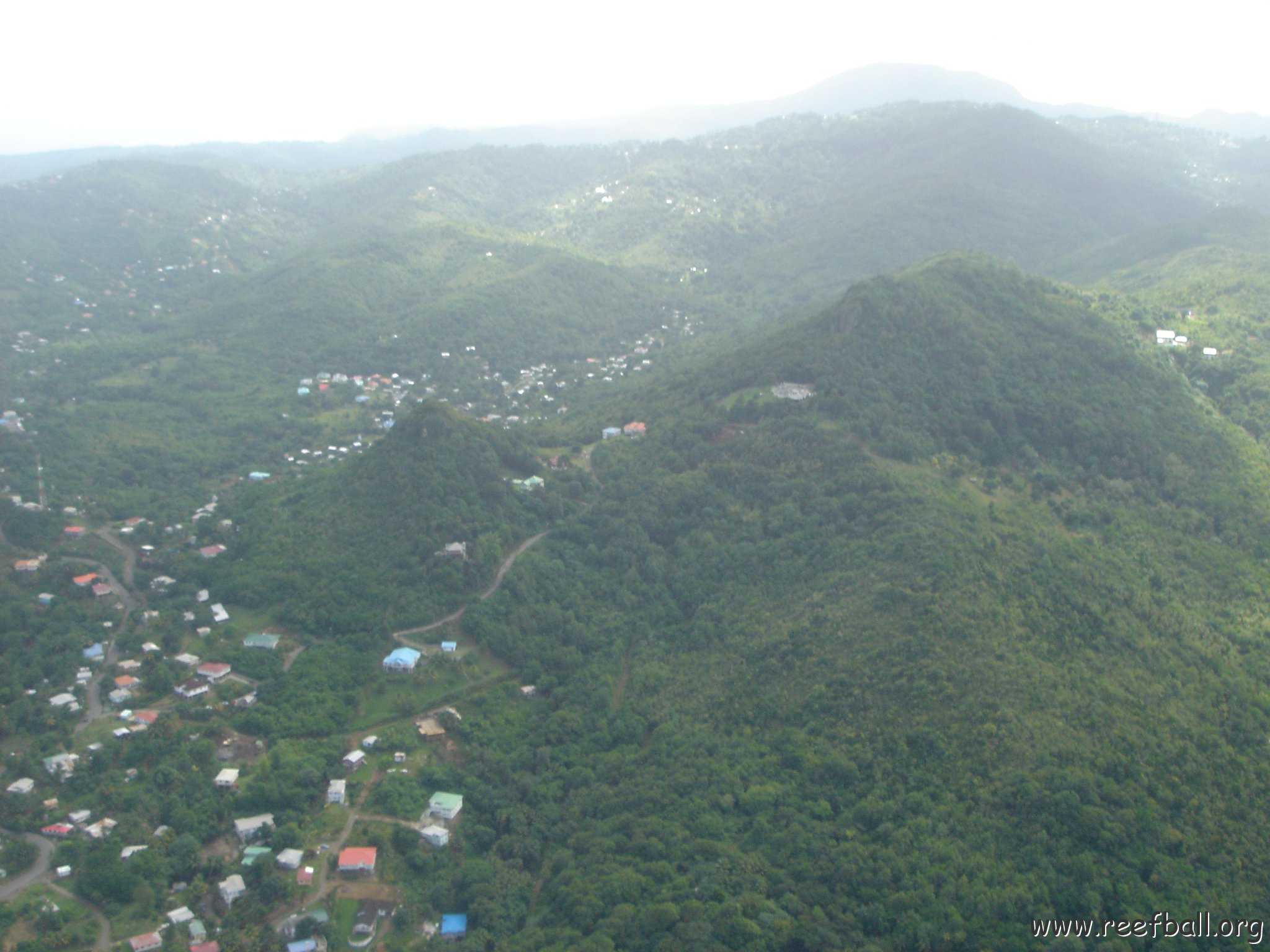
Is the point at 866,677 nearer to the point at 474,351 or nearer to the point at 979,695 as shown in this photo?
the point at 979,695

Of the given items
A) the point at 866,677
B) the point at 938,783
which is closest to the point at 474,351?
the point at 866,677

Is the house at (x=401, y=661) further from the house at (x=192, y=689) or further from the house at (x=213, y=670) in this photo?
the house at (x=192, y=689)

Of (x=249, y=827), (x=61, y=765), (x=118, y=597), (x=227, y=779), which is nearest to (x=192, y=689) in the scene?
(x=61, y=765)

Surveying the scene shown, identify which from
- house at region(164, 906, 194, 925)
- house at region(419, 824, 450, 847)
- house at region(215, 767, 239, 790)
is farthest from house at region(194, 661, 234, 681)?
house at region(419, 824, 450, 847)

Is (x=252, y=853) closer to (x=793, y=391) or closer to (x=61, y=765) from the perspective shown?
(x=61, y=765)

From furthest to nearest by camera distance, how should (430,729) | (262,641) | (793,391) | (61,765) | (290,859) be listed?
(793,391) < (262,641) < (430,729) < (61,765) < (290,859)

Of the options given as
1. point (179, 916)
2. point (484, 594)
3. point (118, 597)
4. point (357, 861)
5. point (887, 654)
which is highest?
point (118, 597)
